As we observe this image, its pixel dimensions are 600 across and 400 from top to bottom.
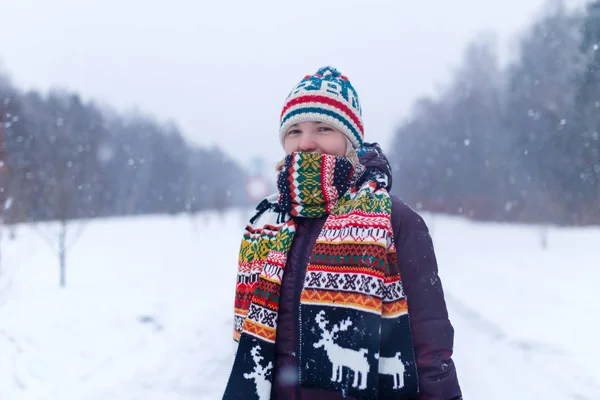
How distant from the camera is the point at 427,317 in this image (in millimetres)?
1339

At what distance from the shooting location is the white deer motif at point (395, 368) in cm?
134

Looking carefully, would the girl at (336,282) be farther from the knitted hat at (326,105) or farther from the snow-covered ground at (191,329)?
the snow-covered ground at (191,329)

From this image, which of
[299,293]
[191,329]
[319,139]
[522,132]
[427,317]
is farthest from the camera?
[522,132]

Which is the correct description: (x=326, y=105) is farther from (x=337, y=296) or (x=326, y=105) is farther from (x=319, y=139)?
(x=337, y=296)

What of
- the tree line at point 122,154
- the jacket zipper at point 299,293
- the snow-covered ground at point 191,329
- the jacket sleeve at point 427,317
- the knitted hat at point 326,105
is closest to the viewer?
the jacket sleeve at point 427,317

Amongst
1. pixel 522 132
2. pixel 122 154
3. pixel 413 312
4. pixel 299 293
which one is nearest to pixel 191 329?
pixel 299 293

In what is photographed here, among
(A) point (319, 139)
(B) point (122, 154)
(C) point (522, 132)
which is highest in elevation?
(B) point (122, 154)

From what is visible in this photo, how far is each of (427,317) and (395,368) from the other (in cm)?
19

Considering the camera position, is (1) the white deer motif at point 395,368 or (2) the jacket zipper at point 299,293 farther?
(2) the jacket zipper at point 299,293

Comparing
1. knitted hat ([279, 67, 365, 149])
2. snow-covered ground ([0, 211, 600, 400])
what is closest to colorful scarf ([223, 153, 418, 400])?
knitted hat ([279, 67, 365, 149])

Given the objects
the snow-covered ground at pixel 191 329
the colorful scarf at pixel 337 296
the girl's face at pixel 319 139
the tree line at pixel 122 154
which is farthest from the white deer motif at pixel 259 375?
the tree line at pixel 122 154

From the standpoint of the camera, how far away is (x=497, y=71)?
3170cm

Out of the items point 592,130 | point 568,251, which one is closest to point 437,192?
point 592,130

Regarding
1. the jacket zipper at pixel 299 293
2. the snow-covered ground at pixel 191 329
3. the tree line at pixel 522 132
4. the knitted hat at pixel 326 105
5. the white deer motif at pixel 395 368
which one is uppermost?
the tree line at pixel 522 132
